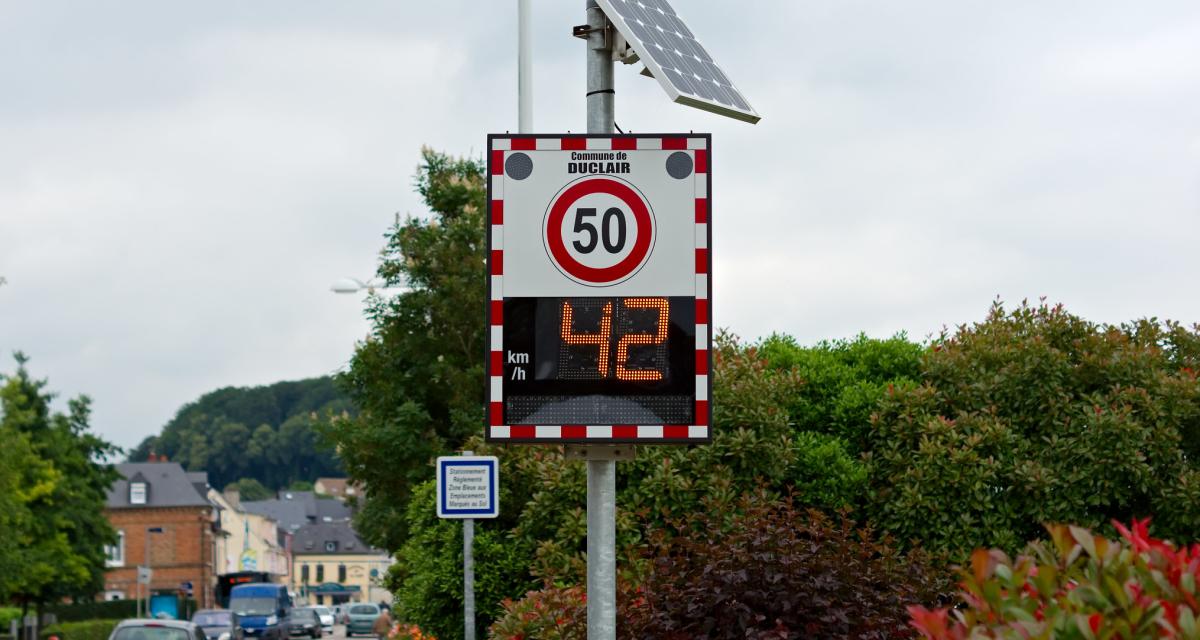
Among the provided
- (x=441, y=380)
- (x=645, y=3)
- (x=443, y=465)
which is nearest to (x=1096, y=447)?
(x=443, y=465)

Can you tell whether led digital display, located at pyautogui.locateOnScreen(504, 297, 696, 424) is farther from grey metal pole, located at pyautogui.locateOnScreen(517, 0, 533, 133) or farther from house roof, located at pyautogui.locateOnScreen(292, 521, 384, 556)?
house roof, located at pyautogui.locateOnScreen(292, 521, 384, 556)

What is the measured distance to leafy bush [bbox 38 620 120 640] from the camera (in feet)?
174

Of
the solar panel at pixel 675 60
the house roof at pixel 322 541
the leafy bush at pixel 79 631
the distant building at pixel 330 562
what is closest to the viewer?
the solar panel at pixel 675 60

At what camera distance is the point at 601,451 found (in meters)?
6.94

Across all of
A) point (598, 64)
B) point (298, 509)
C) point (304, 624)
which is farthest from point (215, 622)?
point (298, 509)

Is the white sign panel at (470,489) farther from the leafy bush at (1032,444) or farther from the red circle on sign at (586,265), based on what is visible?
the red circle on sign at (586,265)

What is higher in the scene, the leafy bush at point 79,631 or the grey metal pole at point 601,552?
the grey metal pole at point 601,552

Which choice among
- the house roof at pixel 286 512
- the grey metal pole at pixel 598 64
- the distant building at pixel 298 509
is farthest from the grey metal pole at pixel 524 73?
the house roof at pixel 286 512

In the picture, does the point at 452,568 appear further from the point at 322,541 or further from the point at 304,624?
Result: the point at 322,541

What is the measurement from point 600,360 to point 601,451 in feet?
1.36

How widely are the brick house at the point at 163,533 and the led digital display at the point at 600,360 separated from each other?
325 ft

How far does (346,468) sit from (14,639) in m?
28.8

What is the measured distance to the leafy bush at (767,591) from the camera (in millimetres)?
8727

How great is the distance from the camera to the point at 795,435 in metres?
13.9
